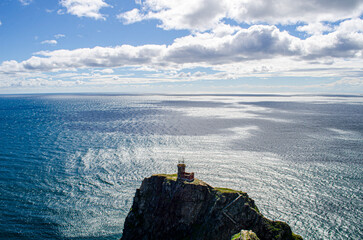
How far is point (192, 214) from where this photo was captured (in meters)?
38.5

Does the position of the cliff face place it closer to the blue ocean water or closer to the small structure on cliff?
the small structure on cliff

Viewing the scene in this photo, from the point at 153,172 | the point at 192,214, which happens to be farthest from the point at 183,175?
the point at 153,172

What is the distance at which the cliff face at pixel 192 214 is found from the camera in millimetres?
35375

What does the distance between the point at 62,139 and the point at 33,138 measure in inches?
611

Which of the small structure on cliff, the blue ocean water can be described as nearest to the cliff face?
the small structure on cliff

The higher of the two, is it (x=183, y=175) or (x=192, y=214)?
(x=183, y=175)

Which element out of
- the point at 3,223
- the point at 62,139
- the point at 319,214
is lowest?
the point at 319,214

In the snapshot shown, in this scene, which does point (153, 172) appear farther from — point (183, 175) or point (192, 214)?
point (192, 214)

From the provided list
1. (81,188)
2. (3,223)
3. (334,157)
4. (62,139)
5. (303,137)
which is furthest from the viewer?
(303,137)

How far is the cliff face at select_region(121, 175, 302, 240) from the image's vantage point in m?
35.4

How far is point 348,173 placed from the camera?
7388 cm

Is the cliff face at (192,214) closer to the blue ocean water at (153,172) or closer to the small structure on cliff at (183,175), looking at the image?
the small structure on cliff at (183,175)

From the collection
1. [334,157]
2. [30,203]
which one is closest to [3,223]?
[30,203]

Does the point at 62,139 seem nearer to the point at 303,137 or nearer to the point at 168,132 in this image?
the point at 168,132
